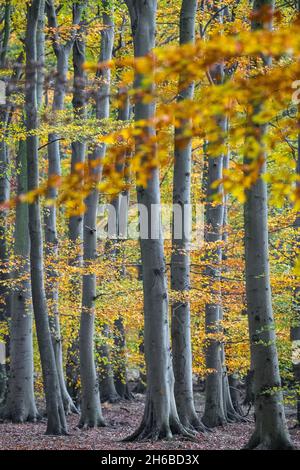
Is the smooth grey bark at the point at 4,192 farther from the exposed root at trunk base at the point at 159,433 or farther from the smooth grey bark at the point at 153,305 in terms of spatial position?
the exposed root at trunk base at the point at 159,433

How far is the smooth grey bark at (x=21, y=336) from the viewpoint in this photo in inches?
691

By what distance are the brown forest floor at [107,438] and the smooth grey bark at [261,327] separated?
82.2 inches

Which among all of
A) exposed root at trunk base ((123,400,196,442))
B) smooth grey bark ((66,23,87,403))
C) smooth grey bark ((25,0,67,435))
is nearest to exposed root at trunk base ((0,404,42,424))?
smooth grey bark ((66,23,87,403))

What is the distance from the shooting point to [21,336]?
17.7 meters

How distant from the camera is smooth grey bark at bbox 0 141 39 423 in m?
17.6

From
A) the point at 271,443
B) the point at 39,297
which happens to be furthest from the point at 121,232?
the point at 271,443

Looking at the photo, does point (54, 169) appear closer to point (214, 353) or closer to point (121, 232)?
point (121, 232)

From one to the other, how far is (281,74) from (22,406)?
1492 centimetres

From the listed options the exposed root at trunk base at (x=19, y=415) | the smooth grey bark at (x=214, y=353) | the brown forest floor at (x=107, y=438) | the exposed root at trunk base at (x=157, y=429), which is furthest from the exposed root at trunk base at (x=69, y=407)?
the exposed root at trunk base at (x=157, y=429)

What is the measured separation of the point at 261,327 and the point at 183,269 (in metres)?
4.48

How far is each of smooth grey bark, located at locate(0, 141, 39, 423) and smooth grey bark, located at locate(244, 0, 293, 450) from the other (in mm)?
8000

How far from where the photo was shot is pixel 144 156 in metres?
4.60

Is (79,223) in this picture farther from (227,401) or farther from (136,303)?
(227,401)

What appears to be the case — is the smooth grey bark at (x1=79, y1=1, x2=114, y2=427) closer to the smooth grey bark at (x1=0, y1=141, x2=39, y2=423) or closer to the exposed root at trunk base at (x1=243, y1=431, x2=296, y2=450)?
the smooth grey bark at (x1=0, y1=141, x2=39, y2=423)
